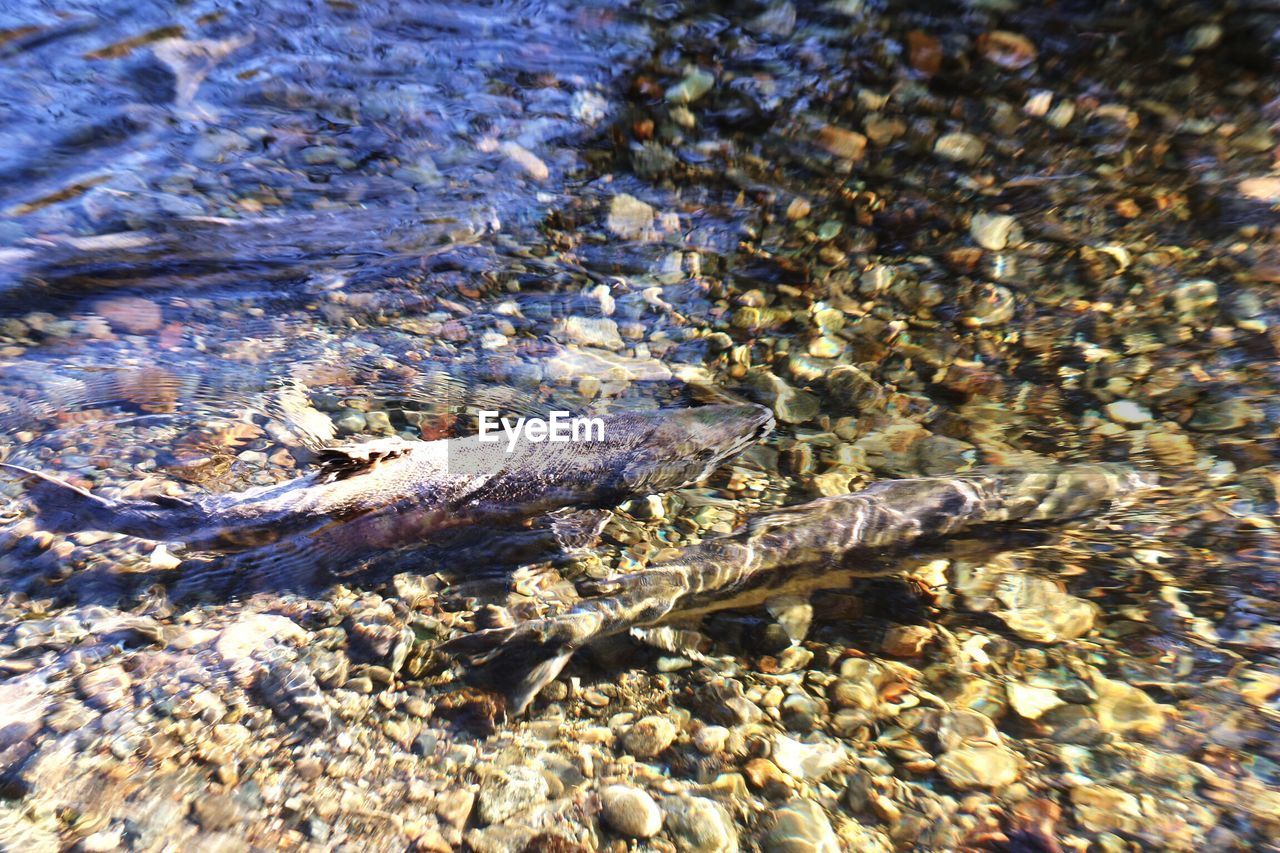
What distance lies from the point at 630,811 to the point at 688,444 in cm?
143

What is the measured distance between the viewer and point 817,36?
172 inches

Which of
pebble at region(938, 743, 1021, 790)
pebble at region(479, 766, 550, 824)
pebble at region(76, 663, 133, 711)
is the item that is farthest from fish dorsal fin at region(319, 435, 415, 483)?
pebble at region(938, 743, 1021, 790)

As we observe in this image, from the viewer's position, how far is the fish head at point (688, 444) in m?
3.09

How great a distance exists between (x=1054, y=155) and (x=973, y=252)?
72 centimetres

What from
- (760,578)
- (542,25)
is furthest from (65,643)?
(542,25)

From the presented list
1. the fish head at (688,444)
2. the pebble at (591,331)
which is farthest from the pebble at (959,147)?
the pebble at (591,331)

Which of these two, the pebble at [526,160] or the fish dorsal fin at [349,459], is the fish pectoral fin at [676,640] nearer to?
the fish dorsal fin at [349,459]

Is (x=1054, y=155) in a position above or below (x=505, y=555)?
above

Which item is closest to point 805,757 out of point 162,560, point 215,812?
point 215,812

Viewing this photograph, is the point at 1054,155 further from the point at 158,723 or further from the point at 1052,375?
the point at 158,723

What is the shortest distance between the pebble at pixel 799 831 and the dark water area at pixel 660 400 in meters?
0.02

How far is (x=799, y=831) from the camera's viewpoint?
2160 mm

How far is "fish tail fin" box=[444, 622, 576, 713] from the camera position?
8.29 feet

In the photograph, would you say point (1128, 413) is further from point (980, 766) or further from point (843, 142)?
point (843, 142)
